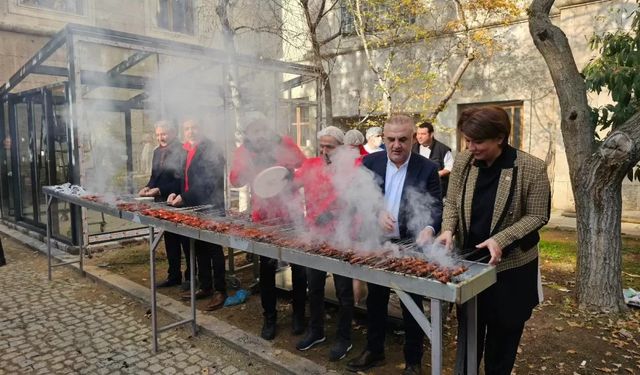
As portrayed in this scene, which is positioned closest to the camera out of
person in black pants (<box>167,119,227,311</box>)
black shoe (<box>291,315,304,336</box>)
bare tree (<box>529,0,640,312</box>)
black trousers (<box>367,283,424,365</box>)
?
black trousers (<box>367,283,424,365</box>)

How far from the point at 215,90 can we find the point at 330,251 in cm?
642

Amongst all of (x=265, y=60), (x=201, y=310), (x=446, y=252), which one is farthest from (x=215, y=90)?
(x=446, y=252)

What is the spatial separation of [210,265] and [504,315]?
3554mm

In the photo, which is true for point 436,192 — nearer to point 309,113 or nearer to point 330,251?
point 330,251

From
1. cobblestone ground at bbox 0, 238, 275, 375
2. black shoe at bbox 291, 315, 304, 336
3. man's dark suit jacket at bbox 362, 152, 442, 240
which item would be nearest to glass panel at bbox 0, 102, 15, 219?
cobblestone ground at bbox 0, 238, 275, 375

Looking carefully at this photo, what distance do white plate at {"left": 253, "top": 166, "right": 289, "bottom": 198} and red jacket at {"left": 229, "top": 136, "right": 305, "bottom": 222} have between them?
128 mm

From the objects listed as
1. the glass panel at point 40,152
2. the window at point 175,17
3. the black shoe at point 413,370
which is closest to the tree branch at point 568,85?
the black shoe at point 413,370

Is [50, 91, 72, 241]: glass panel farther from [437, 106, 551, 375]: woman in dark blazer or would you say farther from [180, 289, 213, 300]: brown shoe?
[437, 106, 551, 375]: woman in dark blazer

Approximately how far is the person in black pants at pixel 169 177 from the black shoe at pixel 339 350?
251cm

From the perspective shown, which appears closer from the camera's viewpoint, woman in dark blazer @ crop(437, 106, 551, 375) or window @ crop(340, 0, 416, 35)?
woman in dark blazer @ crop(437, 106, 551, 375)

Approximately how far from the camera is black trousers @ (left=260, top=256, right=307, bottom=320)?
3.92 metres

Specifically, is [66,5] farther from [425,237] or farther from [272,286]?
[425,237]

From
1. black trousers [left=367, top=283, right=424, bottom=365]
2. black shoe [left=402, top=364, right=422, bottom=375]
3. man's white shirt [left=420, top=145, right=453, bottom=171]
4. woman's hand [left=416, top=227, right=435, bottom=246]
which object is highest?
man's white shirt [left=420, top=145, right=453, bottom=171]

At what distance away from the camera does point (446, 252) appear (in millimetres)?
2512
